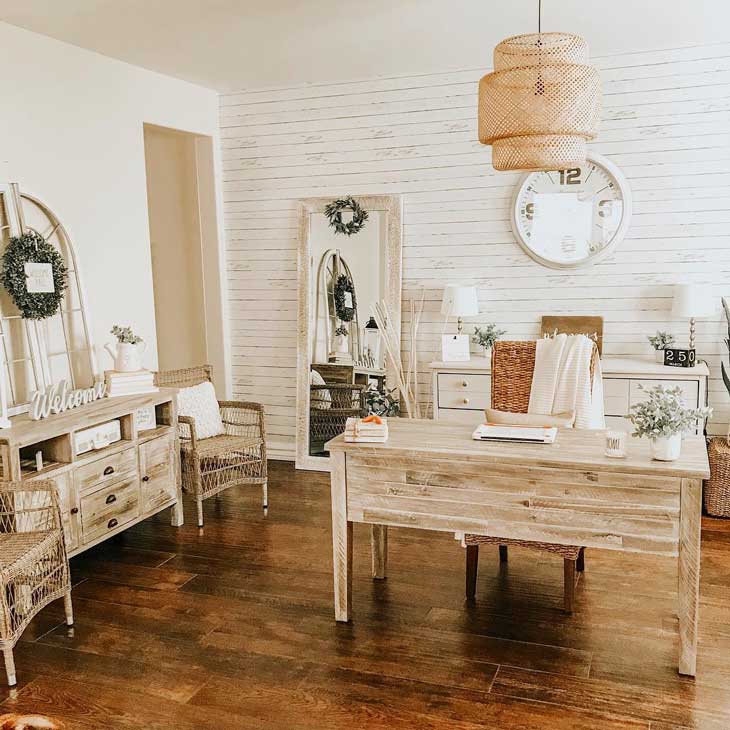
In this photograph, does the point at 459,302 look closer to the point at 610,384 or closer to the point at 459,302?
the point at 459,302

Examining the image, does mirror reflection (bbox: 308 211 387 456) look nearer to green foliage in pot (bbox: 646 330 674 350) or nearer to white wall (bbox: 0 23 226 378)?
white wall (bbox: 0 23 226 378)

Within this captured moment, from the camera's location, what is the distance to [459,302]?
5.13 m

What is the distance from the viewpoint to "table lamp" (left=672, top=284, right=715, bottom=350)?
4.61m

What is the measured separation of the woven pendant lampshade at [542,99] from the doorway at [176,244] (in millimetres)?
3802

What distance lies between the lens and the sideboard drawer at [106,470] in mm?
3885

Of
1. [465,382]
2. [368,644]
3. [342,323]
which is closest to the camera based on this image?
[368,644]

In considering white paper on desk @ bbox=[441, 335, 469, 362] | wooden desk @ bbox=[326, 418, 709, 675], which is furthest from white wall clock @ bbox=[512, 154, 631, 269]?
wooden desk @ bbox=[326, 418, 709, 675]

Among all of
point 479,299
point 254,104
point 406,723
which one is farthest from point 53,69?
point 406,723

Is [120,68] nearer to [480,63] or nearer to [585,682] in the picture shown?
[480,63]

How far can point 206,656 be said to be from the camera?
3182mm

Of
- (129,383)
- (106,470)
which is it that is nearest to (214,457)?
(129,383)

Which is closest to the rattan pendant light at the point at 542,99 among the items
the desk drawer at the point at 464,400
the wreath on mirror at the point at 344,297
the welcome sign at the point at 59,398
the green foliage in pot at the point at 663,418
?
the green foliage in pot at the point at 663,418

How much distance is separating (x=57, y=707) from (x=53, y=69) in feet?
10.7

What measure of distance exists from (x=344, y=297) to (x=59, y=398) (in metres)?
2.25
